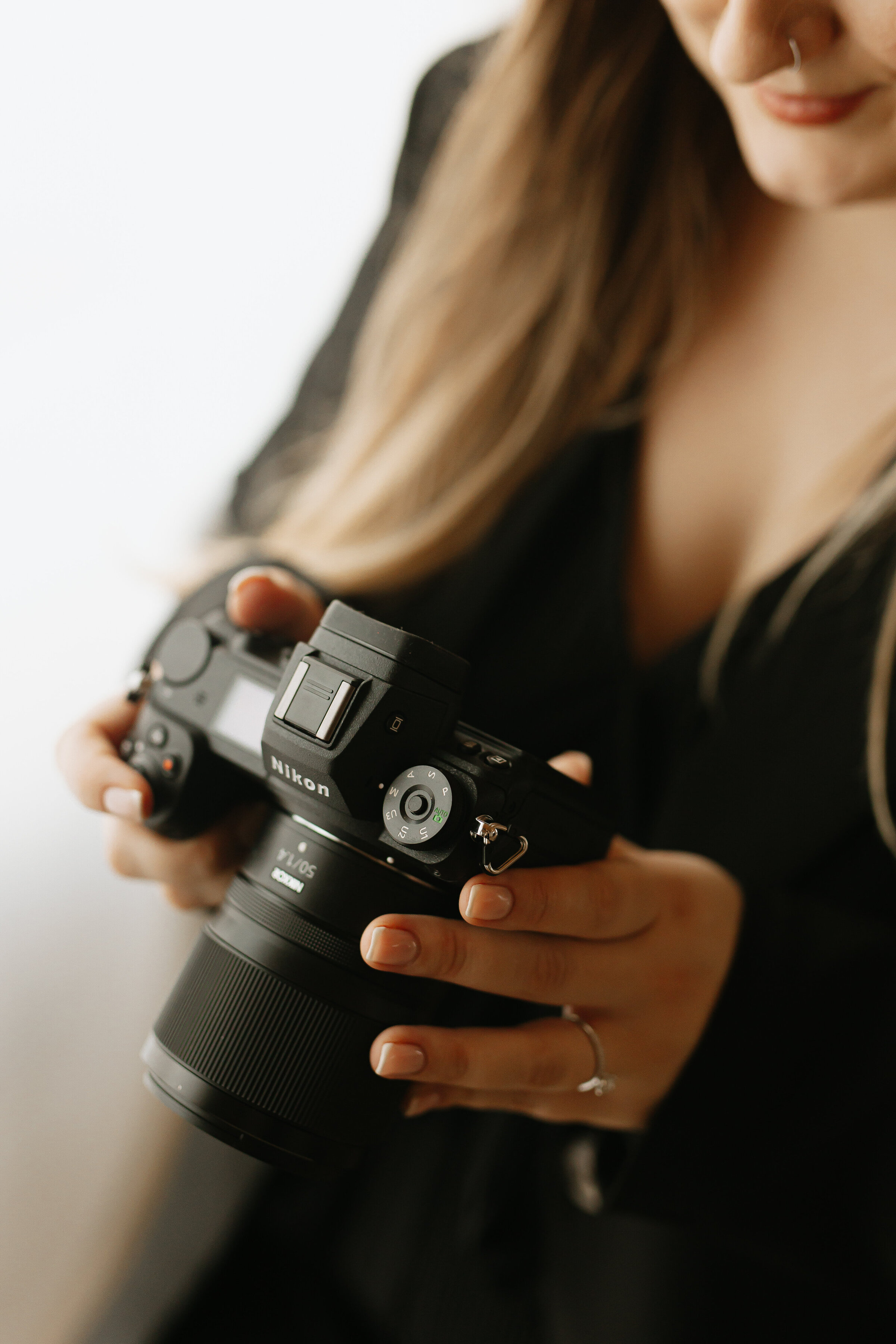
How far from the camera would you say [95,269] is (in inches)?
35.2

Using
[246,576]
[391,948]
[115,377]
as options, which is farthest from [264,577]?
[115,377]

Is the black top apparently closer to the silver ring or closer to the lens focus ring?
the silver ring

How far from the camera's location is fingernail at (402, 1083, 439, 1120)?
51 cm

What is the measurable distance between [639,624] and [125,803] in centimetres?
41

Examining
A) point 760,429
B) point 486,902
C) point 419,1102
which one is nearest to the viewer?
point 486,902

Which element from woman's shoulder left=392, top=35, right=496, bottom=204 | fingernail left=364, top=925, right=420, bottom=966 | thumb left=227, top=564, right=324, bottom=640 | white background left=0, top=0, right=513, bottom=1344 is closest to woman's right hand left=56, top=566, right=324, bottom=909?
thumb left=227, top=564, right=324, bottom=640

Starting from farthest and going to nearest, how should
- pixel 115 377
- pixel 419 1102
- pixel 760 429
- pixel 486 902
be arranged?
pixel 115 377
pixel 760 429
pixel 419 1102
pixel 486 902

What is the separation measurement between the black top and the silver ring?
2.8 inches

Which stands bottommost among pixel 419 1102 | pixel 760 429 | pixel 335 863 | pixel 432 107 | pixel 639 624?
pixel 419 1102

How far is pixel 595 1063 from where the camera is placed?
542mm

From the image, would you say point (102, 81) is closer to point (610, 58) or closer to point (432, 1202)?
point (610, 58)

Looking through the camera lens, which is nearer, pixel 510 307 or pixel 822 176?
pixel 822 176

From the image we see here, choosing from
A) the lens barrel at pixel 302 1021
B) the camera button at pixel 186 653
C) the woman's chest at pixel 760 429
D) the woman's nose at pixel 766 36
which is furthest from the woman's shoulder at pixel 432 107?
the lens barrel at pixel 302 1021

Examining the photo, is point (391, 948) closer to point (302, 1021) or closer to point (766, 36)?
point (302, 1021)
